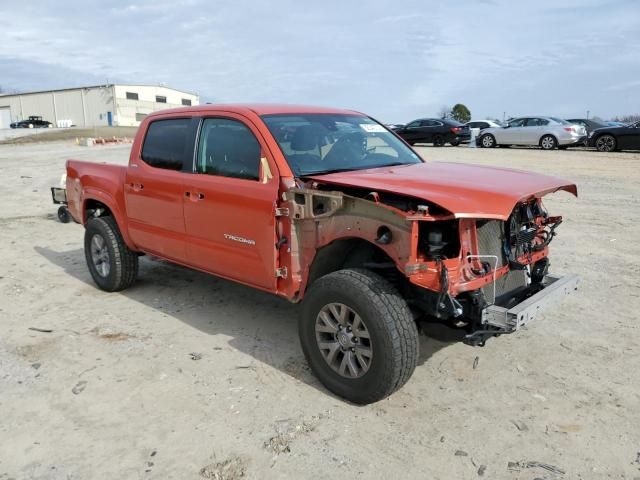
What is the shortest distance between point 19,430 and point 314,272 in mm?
2061

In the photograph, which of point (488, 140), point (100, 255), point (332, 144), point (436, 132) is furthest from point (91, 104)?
point (332, 144)

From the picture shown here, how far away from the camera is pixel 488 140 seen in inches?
977

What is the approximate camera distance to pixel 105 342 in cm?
458

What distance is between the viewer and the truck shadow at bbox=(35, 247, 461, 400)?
4.13 meters

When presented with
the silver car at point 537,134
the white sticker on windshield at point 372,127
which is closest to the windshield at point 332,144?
the white sticker on windshield at point 372,127

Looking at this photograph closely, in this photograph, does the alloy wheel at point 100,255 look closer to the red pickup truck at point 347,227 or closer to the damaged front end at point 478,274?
the red pickup truck at point 347,227

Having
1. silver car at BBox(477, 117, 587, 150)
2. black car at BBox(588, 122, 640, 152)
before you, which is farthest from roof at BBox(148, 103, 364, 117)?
silver car at BBox(477, 117, 587, 150)

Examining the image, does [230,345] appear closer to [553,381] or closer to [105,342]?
[105,342]

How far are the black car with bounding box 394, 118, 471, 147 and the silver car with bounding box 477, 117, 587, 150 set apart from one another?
3.57 feet

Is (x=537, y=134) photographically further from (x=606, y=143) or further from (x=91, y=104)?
(x=91, y=104)

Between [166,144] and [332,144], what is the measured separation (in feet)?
5.26

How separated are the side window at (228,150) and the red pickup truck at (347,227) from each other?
0.01 m

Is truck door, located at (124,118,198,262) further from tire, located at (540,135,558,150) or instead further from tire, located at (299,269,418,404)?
tire, located at (540,135,558,150)

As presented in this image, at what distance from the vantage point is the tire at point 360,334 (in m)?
3.29
